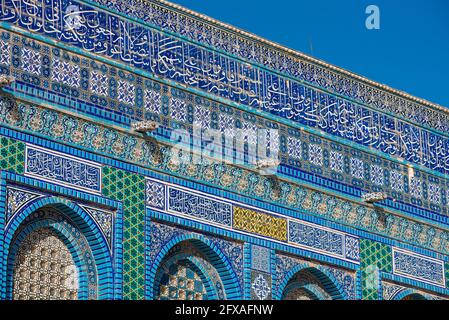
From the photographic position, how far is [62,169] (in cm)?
1545

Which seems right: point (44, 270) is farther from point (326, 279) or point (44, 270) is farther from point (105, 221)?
point (326, 279)

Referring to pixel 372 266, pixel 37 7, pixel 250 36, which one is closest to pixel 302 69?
pixel 250 36

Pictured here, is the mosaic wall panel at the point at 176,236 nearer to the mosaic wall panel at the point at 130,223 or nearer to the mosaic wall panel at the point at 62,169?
the mosaic wall panel at the point at 130,223

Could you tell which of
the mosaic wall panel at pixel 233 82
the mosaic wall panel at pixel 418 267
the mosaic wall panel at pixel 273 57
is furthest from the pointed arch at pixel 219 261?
the mosaic wall panel at pixel 418 267

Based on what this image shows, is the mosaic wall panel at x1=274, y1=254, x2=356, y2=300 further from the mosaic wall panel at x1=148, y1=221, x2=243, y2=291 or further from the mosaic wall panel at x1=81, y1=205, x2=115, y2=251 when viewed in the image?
the mosaic wall panel at x1=81, y1=205, x2=115, y2=251

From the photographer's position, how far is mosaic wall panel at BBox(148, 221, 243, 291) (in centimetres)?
1614

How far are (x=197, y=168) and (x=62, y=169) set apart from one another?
75.5 inches

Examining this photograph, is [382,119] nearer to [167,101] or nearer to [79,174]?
[167,101]

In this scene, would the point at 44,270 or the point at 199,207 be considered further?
the point at 199,207

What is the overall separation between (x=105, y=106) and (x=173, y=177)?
1.13 m

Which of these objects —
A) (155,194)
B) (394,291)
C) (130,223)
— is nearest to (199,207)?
(155,194)

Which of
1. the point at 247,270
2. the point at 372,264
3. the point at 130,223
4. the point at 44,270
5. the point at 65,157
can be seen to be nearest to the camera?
the point at 44,270

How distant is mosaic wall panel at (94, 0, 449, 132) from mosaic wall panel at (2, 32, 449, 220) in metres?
0.75

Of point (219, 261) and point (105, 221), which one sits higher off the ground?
point (105, 221)
